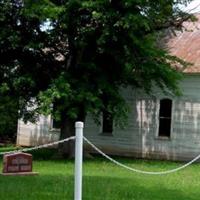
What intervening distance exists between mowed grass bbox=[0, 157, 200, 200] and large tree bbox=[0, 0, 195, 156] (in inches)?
225

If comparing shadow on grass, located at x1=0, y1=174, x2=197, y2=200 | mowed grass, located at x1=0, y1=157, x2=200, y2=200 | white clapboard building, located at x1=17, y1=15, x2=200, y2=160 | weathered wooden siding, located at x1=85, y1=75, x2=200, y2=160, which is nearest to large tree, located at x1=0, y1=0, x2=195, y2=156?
white clapboard building, located at x1=17, y1=15, x2=200, y2=160

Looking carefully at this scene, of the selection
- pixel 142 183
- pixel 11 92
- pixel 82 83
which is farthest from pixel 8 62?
pixel 142 183

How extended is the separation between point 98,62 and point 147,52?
2.27 meters

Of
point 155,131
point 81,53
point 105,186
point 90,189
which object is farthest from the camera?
point 155,131

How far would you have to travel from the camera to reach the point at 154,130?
31391mm

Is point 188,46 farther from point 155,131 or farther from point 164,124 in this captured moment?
point 155,131

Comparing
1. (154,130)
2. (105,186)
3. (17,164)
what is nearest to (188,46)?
(154,130)

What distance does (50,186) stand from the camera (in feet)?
49.5

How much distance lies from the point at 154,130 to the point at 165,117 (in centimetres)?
86

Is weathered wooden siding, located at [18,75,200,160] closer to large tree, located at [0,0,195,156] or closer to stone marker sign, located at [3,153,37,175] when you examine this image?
large tree, located at [0,0,195,156]

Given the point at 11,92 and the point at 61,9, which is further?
the point at 11,92

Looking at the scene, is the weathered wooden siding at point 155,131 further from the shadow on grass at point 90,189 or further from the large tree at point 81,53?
the shadow on grass at point 90,189

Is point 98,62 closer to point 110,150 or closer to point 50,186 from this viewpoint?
point 110,150

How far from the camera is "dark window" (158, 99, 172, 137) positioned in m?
31.1
